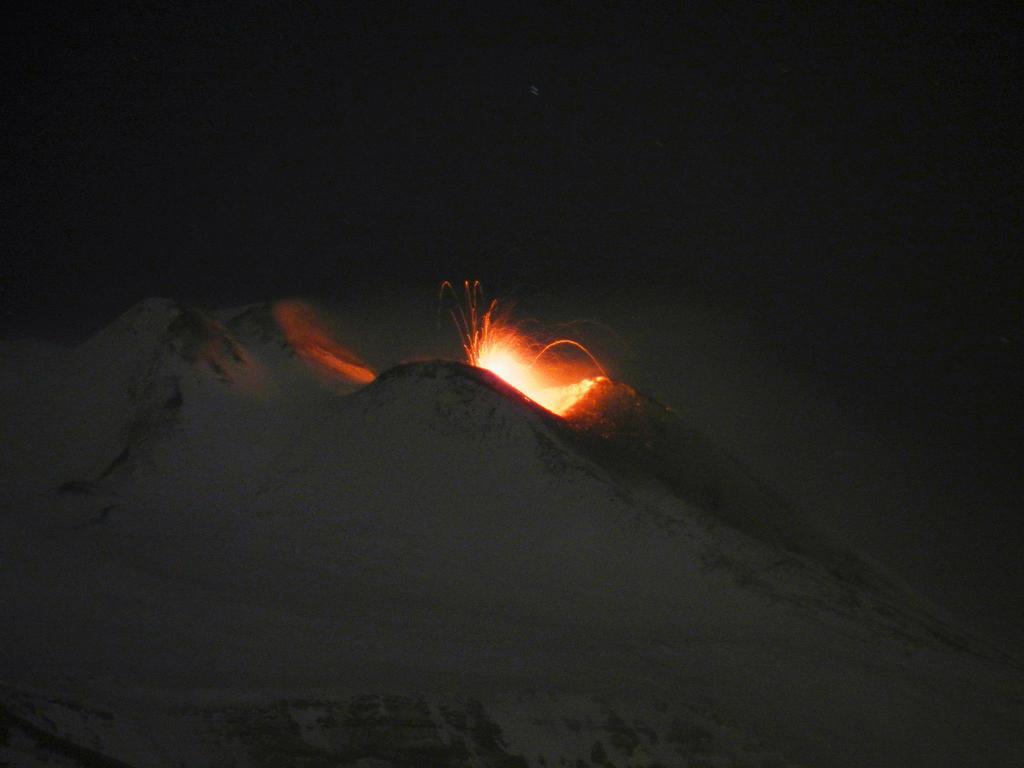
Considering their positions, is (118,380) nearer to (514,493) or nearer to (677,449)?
(514,493)

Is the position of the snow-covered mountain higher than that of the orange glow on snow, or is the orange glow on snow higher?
the orange glow on snow

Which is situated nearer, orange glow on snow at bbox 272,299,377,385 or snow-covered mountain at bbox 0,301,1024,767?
snow-covered mountain at bbox 0,301,1024,767

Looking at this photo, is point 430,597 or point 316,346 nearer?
point 430,597

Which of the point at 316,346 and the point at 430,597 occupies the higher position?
the point at 316,346

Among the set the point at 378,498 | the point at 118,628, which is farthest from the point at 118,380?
the point at 118,628
